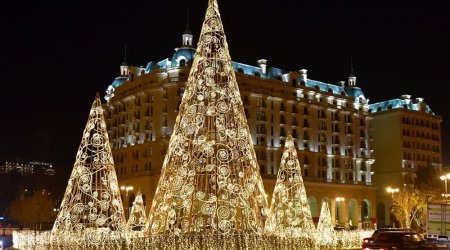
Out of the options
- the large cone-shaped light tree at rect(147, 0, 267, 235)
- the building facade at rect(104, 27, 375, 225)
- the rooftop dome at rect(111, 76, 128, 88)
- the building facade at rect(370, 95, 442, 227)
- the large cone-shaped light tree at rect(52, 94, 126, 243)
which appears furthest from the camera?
the building facade at rect(370, 95, 442, 227)

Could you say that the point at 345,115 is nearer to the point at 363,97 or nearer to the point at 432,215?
the point at 363,97

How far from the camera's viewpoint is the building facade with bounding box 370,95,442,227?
101m

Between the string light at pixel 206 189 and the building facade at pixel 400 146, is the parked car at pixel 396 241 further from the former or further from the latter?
the building facade at pixel 400 146

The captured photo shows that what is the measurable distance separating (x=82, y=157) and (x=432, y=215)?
19.6 m

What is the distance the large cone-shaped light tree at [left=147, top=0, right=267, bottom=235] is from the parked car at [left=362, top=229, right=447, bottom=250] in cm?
539

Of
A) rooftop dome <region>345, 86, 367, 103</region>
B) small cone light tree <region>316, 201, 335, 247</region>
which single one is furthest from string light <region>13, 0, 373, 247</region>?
rooftop dome <region>345, 86, 367, 103</region>

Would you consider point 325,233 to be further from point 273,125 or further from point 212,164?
point 273,125

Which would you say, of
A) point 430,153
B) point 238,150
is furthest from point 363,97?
point 238,150

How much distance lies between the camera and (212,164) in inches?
1047

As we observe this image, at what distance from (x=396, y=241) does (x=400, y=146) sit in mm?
80264

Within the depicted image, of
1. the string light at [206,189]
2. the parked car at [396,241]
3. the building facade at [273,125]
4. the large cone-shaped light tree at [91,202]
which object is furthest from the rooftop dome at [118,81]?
the parked car at [396,241]

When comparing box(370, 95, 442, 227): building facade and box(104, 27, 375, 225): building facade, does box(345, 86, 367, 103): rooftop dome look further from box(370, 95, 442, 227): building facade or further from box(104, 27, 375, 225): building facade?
box(370, 95, 442, 227): building facade

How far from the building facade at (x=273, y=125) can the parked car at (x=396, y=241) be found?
172 feet

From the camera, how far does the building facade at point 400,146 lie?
10088 centimetres
